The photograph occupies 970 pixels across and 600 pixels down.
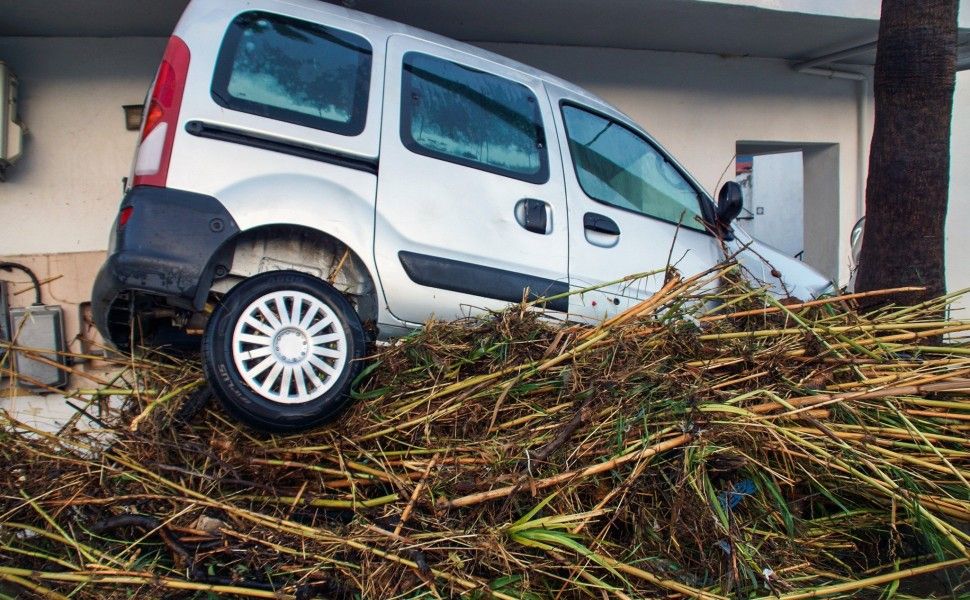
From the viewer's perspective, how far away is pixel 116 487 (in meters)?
2.72

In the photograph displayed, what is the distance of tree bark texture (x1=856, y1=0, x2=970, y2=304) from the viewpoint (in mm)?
3877

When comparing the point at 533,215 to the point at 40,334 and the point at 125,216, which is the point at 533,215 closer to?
the point at 125,216

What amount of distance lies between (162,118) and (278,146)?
480 millimetres

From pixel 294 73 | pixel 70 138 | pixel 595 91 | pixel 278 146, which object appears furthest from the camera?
pixel 595 91

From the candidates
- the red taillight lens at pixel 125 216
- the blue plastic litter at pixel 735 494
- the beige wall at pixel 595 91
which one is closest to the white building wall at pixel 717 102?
the beige wall at pixel 595 91

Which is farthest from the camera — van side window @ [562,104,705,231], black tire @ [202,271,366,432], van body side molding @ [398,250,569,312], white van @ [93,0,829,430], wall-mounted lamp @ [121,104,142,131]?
wall-mounted lamp @ [121,104,142,131]

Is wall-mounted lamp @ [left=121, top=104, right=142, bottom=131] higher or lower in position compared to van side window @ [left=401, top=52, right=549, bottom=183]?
higher

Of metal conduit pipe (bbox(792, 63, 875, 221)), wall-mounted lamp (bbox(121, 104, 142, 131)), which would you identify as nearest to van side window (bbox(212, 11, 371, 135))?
wall-mounted lamp (bbox(121, 104, 142, 131))

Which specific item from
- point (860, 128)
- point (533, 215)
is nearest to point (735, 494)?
point (533, 215)

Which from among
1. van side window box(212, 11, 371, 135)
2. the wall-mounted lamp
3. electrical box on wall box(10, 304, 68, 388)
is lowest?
electrical box on wall box(10, 304, 68, 388)

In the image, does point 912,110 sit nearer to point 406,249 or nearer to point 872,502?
point 872,502

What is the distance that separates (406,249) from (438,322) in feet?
1.29

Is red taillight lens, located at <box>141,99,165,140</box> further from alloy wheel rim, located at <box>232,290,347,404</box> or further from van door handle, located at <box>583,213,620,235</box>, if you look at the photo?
van door handle, located at <box>583,213,620,235</box>

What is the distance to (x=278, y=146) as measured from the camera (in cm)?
325
